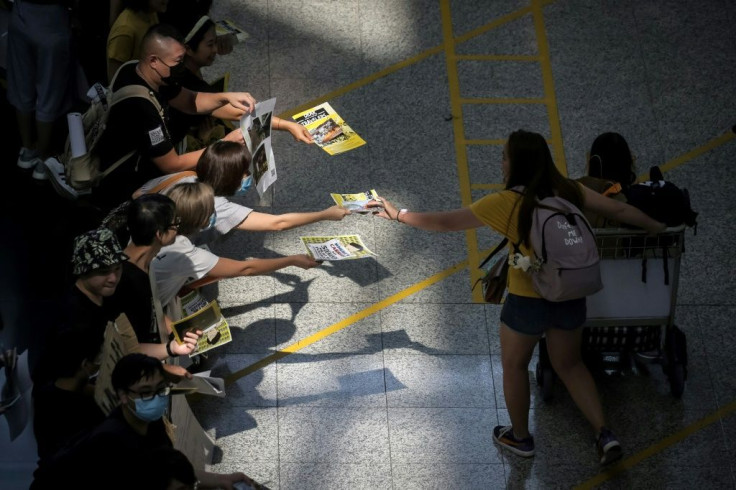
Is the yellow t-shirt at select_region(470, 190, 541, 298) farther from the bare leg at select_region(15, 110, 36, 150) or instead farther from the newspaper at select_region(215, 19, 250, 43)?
the bare leg at select_region(15, 110, 36, 150)

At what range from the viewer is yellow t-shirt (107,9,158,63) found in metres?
7.96

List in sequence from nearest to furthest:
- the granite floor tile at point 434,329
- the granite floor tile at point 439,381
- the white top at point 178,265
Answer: the white top at point 178,265 < the granite floor tile at point 439,381 < the granite floor tile at point 434,329

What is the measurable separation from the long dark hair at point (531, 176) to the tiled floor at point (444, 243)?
1.70 metres

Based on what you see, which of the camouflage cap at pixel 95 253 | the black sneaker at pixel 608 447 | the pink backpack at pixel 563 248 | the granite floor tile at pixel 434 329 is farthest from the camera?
the granite floor tile at pixel 434 329

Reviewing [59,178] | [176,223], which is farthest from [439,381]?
[59,178]

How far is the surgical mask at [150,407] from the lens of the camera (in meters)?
5.11

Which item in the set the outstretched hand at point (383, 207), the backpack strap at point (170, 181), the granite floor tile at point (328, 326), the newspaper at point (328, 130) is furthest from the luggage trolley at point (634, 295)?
the backpack strap at point (170, 181)

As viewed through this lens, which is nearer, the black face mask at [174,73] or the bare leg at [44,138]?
the black face mask at [174,73]

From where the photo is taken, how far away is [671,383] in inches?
275

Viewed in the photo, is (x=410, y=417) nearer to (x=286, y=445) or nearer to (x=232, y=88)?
(x=286, y=445)

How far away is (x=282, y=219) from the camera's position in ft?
23.6

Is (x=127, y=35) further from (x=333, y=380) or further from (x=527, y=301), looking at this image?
(x=527, y=301)

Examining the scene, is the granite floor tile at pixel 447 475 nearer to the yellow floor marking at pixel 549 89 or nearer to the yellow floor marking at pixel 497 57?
the yellow floor marking at pixel 549 89

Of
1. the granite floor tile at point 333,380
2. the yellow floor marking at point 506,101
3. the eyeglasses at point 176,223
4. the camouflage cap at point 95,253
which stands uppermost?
the camouflage cap at point 95,253
